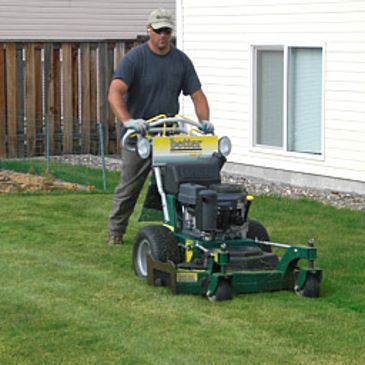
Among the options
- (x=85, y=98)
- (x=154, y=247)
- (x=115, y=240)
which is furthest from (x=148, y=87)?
(x=85, y=98)

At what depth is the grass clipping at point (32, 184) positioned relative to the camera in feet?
48.4

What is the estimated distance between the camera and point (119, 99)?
10062mm

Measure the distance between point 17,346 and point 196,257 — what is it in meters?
1.97

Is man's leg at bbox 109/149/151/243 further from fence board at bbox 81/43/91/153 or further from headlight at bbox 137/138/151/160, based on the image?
fence board at bbox 81/43/91/153

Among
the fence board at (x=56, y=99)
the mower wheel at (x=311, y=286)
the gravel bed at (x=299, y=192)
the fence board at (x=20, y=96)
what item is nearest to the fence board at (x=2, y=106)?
the fence board at (x=20, y=96)

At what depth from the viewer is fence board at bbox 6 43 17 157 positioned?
18438 mm

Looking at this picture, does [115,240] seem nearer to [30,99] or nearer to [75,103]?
[30,99]

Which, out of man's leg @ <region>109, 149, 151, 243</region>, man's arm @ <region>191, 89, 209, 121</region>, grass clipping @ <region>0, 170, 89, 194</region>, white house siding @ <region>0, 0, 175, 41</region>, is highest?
white house siding @ <region>0, 0, 175, 41</region>

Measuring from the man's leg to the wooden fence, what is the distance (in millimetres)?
7643

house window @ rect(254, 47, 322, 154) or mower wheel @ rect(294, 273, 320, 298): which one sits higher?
house window @ rect(254, 47, 322, 154)

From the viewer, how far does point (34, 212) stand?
12930mm

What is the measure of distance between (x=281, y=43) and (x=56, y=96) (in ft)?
15.9

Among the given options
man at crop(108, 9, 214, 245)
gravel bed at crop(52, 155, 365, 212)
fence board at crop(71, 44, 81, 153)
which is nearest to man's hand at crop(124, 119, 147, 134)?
man at crop(108, 9, 214, 245)

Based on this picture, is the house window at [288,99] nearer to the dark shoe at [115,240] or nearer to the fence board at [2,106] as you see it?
the fence board at [2,106]
